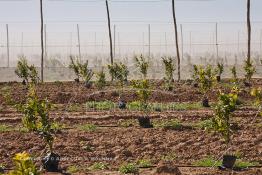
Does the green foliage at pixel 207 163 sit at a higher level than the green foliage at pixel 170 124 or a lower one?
lower

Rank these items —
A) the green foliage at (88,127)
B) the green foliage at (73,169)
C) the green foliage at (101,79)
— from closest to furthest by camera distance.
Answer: the green foliage at (73,169), the green foliage at (88,127), the green foliage at (101,79)

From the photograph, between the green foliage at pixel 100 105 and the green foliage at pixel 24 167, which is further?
the green foliage at pixel 100 105

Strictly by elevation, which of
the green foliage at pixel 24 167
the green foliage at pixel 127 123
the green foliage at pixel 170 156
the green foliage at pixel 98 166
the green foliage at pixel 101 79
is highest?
the green foliage at pixel 101 79

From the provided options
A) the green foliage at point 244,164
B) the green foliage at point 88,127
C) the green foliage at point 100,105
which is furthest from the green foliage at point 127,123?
the green foliage at point 244,164

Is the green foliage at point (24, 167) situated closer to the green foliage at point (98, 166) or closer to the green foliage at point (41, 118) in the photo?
the green foliage at point (41, 118)

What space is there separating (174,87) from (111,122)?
9.33 meters

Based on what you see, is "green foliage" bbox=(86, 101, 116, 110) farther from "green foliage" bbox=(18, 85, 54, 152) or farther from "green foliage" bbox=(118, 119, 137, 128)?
"green foliage" bbox=(18, 85, 54, 152)

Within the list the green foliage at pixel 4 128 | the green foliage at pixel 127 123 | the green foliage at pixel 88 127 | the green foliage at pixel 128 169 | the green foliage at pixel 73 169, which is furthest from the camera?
the green foliage at pixel 127 123

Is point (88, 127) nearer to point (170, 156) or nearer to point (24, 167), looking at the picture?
point (170, 156)

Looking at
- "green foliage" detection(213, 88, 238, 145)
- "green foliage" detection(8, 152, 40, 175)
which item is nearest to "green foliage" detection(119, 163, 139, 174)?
"green foliage" detection(213, 88, 238, 145)

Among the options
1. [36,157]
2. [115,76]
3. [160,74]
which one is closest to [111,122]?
[36,157]

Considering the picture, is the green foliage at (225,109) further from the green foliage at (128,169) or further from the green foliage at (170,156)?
the green foliage at (128,169)

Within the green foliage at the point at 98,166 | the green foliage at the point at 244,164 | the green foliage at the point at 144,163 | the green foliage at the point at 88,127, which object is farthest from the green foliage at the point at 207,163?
the green foliage at the point at 88,127

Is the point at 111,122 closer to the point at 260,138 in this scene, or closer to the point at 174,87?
the point at 260,138
